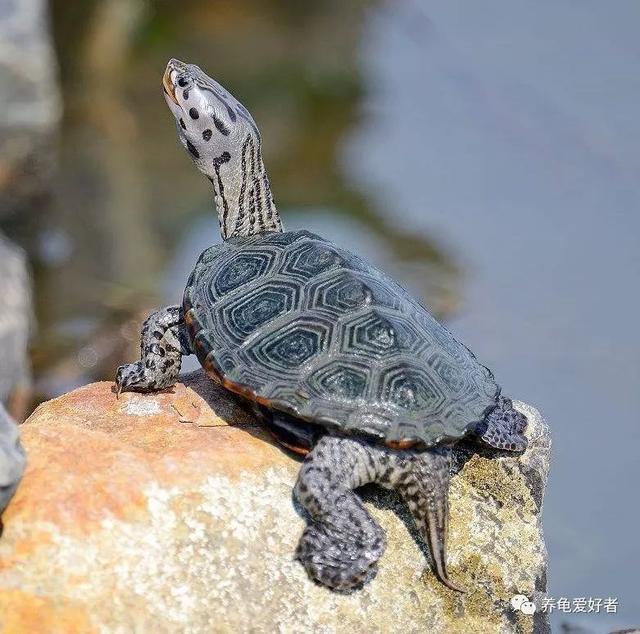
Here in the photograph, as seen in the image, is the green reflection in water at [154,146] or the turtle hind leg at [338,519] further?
the green reflection in water at [154,146]

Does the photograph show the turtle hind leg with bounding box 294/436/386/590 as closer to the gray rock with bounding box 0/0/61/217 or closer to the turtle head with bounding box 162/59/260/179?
the turtle head with bounding box 162/59/260/179

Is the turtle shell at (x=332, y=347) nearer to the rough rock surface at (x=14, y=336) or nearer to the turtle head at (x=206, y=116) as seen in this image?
the turtle head at (x=206, y=116)

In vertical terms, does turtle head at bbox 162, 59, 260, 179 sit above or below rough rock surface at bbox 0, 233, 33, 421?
below

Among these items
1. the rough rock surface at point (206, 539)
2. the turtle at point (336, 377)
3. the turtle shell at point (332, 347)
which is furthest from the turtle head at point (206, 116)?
the rough rock surface at point (206, 539)

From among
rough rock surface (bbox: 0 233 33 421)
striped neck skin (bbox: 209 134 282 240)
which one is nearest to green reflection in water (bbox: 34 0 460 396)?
rough rock surface (bbox: 0 233 33 421)

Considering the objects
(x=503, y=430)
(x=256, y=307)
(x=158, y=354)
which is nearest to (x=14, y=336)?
(x=158, y=354)

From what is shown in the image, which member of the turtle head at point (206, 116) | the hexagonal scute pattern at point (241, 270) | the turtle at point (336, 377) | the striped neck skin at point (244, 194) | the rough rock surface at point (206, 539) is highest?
the turtle head at point (206, 116)
